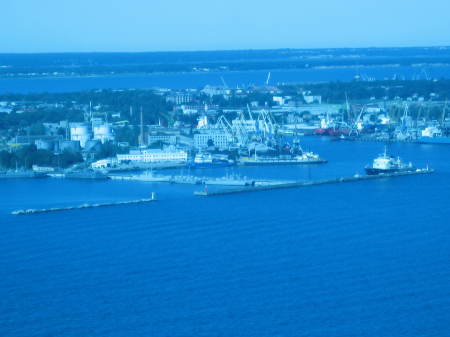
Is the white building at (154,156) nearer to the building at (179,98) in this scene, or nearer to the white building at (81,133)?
the white building at (81,133)

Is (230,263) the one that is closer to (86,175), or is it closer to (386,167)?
(86,175)

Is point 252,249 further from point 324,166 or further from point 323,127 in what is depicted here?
point 323,127

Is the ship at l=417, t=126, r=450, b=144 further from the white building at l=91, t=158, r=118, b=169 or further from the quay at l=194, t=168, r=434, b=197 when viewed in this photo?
the white building at l=91, t=158, r=118, b=169

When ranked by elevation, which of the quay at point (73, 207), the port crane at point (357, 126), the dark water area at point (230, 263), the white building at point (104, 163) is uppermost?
the port crane at point (357, 126)

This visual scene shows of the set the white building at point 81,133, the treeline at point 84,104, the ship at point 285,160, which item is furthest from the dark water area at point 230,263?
the treeline at point 84,104

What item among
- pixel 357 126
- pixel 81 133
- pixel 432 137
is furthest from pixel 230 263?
pixel 357 126

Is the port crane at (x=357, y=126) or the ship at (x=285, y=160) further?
the port crane at (x=357, y=126)

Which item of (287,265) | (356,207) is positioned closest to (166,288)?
(287,265)

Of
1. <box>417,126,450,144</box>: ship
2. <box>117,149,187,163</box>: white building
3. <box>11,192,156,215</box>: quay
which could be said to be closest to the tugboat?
<box>117,149,187,163</box>: white building
